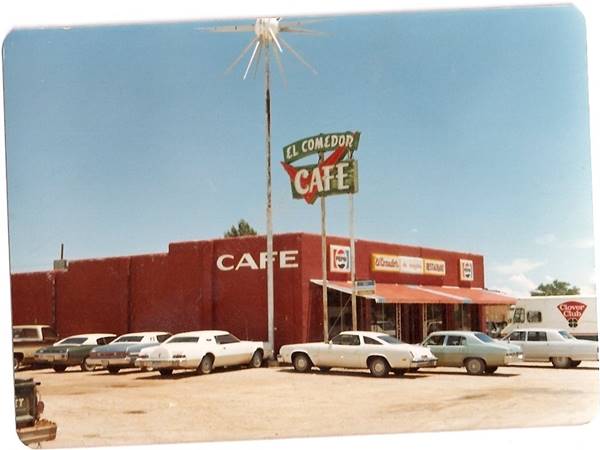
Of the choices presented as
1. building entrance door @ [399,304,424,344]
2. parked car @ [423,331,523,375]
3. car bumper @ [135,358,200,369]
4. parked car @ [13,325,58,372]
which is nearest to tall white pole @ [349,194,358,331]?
building entrance door @ [399,304,424,344]

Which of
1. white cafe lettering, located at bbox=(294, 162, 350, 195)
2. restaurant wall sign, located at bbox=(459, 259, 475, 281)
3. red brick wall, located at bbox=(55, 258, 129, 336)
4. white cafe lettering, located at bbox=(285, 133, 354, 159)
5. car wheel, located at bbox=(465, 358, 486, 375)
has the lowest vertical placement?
car wheel, located at bbox=(465, 358, 486, 375)

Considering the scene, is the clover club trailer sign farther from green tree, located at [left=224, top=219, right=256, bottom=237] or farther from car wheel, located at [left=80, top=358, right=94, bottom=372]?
car wheel, located at [left=80, top=358, right=94, bottom=372]

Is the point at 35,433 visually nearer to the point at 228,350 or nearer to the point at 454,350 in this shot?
the point at 228,350

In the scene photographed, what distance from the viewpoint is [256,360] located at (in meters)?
17.0

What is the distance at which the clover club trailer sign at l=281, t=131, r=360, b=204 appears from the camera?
49.5 ft

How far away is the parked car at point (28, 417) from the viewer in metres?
10.1

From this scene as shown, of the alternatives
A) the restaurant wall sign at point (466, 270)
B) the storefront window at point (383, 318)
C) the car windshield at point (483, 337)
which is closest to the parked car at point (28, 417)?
the storefront window at point (383, 318)

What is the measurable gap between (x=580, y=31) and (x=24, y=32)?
9.39 metres

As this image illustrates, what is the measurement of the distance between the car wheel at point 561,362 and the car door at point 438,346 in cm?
274

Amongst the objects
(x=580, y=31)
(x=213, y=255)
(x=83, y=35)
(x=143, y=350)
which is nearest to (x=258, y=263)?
(x=213, y=255)

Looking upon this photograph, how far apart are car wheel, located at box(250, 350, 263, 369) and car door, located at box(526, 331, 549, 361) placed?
6.82 meters

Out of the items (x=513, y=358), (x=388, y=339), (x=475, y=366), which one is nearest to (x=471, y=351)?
(x=475, y=366)

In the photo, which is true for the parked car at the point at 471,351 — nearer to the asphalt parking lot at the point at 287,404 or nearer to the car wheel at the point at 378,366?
the asphalt parking lot at the point at 287,404

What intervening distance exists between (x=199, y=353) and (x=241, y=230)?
2.99 meters
